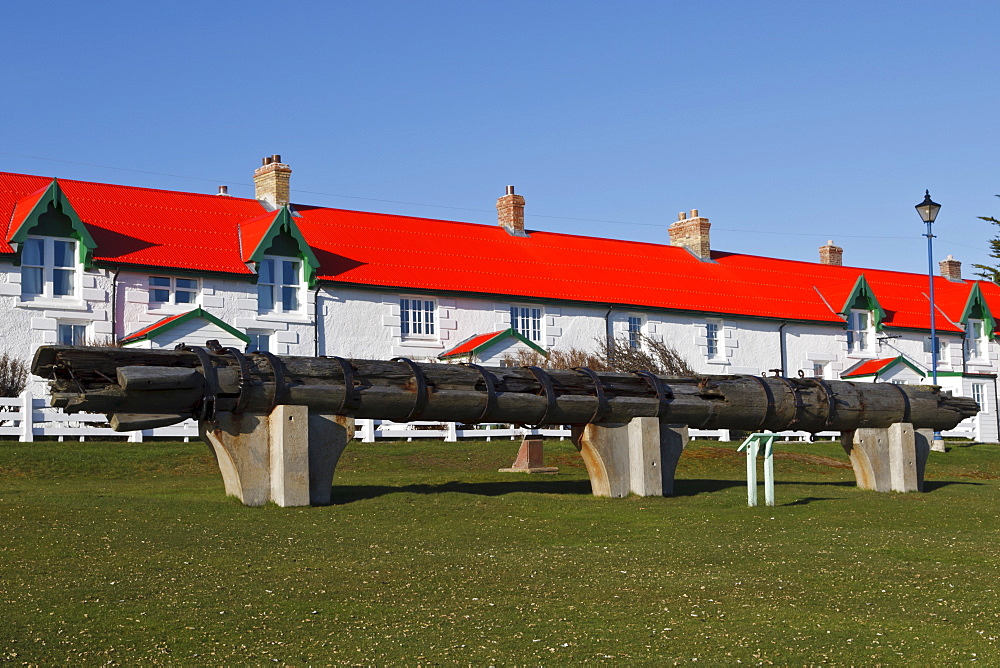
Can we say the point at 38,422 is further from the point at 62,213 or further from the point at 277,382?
the point at 277,382

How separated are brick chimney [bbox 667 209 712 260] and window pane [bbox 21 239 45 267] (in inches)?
1076

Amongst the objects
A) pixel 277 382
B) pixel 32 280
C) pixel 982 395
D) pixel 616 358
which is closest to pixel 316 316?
pixel 32 280

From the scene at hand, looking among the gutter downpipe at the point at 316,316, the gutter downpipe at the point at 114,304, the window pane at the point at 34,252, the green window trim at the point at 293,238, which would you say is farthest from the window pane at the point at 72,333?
the gutter downpipe at the point at 316,316

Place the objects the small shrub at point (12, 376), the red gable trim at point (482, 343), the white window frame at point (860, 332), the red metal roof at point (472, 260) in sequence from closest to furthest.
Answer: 1. the small shrub at point (12, 376)
2. the red metal roof at point (472, 260)
3. the red gable trim at point (482, 343)
4. the white window frame at point (860, 332)

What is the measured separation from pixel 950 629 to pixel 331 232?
3337 cm

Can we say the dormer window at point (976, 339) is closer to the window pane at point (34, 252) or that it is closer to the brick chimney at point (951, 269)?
the brick chimney at point (951, 269)

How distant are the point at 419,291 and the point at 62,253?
1112 cm

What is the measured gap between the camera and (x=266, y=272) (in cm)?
3728

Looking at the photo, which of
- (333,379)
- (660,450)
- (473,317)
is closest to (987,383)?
(473,317)

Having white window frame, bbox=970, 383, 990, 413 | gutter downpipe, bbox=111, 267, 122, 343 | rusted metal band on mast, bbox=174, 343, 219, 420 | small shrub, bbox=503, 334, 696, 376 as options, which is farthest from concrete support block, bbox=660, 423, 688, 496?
Answer: white window frame, bbox=970, 383, 990, 413

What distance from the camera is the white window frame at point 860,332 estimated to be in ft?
164

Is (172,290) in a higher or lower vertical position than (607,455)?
higher

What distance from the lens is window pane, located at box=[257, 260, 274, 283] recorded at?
3706cm

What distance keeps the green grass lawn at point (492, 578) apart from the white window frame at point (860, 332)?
3153cm
